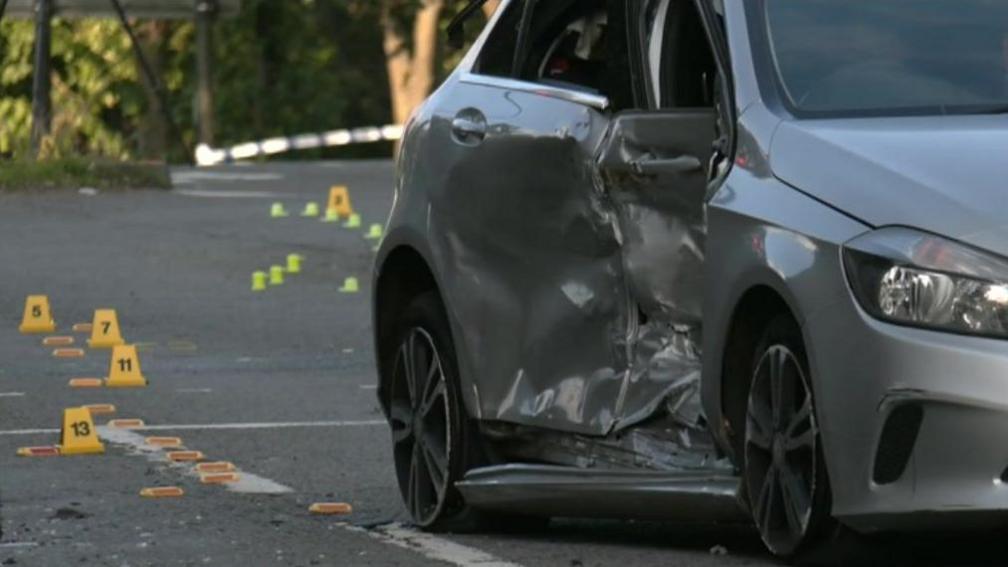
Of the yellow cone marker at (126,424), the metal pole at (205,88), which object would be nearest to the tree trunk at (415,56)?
the metal pole at (205,88)

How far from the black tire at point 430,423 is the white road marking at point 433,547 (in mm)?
93

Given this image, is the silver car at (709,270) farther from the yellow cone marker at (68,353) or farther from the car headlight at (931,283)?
the yellow cone marker at (68,353)

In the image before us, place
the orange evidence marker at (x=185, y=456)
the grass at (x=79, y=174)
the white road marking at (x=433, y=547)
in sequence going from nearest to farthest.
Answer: the white road marking at (x=433, y=547), the orange evidence marker at (x=185, y=456), the grass at (x=79, y=174)

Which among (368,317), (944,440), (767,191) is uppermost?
(767,191)

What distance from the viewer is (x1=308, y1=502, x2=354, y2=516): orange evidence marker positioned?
31.9ft

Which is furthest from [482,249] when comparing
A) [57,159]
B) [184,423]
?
[57,159]

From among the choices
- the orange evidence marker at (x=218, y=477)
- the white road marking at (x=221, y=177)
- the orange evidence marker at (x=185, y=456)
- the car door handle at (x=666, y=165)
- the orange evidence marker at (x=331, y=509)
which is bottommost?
the white road marking at (x=221, y=177)

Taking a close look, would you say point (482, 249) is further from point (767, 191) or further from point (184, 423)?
point (184, 423)

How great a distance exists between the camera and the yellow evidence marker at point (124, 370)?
50.4 ft

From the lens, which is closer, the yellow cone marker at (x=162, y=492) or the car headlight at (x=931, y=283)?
the car headlight at (x=931, y=283)

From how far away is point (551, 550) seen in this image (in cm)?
866

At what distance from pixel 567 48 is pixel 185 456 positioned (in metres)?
3.15

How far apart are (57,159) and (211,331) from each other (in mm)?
10358

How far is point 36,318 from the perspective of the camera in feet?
60.8
